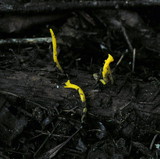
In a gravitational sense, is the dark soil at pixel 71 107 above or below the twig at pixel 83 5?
below

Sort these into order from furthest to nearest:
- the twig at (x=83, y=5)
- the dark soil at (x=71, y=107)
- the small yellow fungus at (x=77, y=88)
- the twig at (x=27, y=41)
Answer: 1. the twig at (x=83, y=5)
2. the twig at (x=27, y=41)
3. the small yellow fungus at (x=77, y=88)
4. the dark soil at (x=71, y=107)

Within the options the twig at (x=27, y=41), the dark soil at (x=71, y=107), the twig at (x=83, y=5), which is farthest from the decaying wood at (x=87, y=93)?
the twig at (x=83, y=5)

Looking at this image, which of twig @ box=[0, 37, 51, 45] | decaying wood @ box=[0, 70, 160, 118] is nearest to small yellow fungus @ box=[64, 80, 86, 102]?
decaying wood @ box=[0, 70, 160, 118]

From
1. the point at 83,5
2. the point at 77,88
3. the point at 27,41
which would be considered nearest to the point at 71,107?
the point at 77,88

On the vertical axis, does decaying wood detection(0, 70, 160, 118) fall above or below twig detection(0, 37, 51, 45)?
below

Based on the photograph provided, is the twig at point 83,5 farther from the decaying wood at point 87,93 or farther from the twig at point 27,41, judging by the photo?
the decaying wood at point 87,93

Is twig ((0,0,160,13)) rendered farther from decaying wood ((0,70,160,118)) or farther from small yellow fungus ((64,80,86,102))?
small yellow fungus ((64,80,86,102))

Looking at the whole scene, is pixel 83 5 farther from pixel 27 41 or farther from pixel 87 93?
pixel 87 93

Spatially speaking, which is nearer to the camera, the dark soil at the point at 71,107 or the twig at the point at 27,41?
the dark soil at the point at 71,107

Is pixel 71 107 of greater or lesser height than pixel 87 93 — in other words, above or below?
below

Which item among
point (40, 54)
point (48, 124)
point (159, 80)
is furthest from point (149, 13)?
point (48, 124)

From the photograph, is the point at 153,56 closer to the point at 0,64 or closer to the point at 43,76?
the point at 43,76
